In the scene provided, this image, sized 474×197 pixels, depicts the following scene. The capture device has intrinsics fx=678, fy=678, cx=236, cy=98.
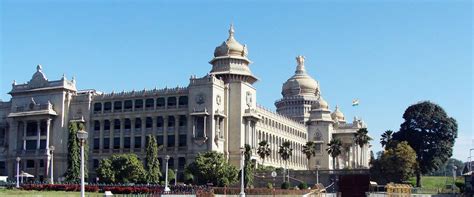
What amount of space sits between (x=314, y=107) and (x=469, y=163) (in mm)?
63590

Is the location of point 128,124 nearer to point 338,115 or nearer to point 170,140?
point 170,140

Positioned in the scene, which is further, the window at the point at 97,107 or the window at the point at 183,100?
the window at the point at 97,107

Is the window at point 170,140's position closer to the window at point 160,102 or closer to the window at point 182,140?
the window at point 182,140

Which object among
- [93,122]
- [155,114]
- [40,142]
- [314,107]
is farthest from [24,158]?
[314,107]

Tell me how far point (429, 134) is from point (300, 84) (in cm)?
6646

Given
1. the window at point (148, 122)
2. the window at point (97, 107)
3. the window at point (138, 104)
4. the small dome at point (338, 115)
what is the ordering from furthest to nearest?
the small dome at point (338, 115), the window at point (97, 107), the window at point (138, 104), the window at point (148, 122)

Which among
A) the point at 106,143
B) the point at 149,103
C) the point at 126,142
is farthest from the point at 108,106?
the point at 149,103

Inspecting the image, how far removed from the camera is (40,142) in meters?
136

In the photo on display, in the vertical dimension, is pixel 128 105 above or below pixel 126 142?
above

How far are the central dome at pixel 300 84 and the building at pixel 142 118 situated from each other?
117 ft

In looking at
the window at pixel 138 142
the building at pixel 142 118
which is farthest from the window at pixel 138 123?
the window at pixel 138 142

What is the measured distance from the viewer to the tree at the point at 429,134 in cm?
12069

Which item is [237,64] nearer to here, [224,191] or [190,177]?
[190,177]

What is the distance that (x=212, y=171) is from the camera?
357ft
